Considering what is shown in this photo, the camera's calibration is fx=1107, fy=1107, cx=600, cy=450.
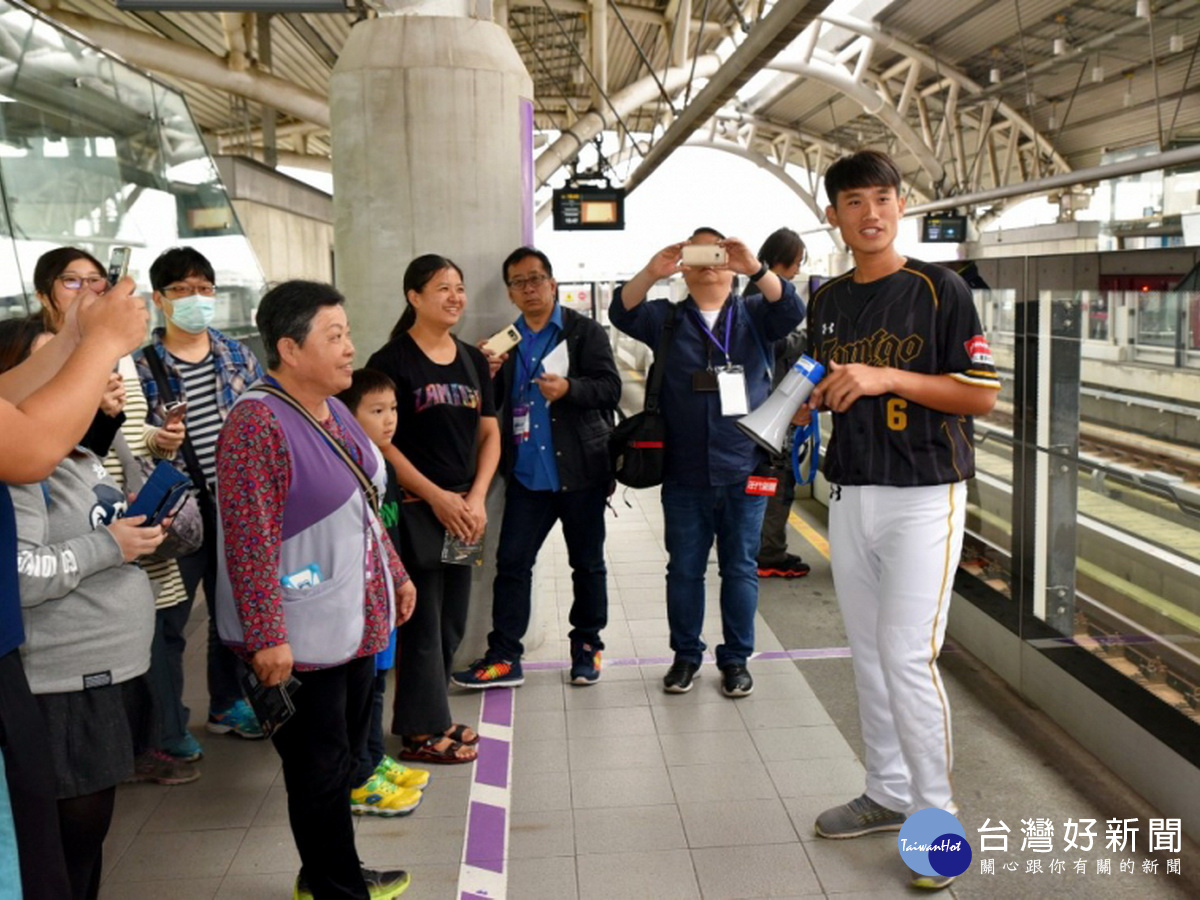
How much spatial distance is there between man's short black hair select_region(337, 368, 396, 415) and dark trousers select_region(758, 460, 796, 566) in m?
3.01

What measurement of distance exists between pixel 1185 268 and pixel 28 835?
5.81m

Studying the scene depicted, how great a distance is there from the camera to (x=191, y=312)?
12.0ft

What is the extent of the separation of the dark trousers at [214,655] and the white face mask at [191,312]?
0.76 meters

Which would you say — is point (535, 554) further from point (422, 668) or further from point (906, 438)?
point (906, 438)

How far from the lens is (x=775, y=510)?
605 cm

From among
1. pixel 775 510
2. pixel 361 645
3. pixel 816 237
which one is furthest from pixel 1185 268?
pixel 816 237

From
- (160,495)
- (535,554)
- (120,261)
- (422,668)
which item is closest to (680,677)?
(535,554)

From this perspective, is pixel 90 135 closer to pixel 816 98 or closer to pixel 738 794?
pixel 738 794

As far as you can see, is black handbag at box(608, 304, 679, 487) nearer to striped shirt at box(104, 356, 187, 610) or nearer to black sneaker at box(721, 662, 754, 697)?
black sneaker at box(721, 662, 754, 697)

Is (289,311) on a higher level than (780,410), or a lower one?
higher

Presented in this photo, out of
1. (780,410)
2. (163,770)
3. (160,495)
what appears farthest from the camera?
(163,770)

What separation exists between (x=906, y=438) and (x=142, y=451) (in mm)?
2266

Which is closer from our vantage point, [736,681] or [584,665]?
[736,681]

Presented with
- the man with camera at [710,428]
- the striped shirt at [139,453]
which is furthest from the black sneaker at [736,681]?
the striped shirt at [139,453]
